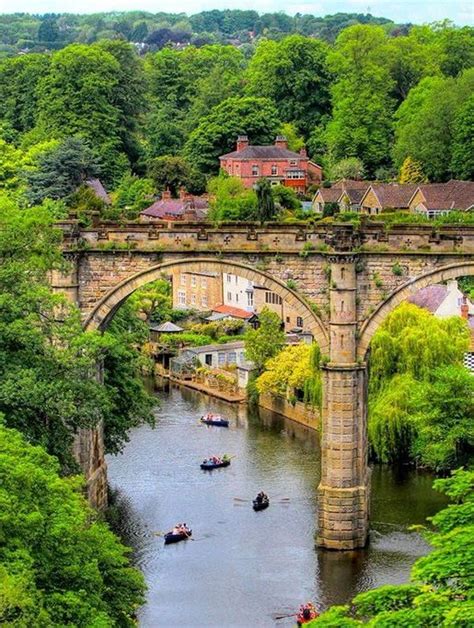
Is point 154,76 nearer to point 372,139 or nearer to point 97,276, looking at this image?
point 372,139

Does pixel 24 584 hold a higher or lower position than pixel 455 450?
higher

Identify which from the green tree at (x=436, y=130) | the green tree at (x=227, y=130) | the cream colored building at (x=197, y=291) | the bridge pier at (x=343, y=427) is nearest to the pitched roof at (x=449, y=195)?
the green tree at (x=436, y=130)

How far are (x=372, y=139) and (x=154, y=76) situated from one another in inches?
1478

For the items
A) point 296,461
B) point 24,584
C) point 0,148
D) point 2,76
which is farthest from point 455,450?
point 2,76

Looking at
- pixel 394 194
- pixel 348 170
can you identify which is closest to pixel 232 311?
pixel 394 194

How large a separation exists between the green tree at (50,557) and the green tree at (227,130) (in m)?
102

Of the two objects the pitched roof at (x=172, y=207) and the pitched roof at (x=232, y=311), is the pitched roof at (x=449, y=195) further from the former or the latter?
the pitched roof at (x=232, y=311)

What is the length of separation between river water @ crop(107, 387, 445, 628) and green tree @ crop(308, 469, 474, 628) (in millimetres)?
14986

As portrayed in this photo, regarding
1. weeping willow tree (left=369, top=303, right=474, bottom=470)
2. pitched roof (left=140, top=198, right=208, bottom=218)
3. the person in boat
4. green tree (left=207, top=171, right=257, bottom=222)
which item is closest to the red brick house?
green tree (left=207, top=171, right=257, bottom=222)

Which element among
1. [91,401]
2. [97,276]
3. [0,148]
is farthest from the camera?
[0,148]

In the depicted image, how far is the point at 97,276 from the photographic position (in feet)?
178

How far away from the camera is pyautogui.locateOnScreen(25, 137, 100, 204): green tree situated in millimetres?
120625

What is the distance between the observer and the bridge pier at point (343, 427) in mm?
53000

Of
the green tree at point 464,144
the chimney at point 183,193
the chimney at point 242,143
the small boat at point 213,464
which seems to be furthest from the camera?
the chimney at point 242,143
